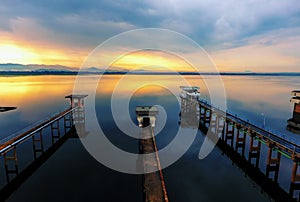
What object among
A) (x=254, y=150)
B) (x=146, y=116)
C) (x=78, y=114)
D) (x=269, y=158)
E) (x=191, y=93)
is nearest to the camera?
(x=269, y=158)

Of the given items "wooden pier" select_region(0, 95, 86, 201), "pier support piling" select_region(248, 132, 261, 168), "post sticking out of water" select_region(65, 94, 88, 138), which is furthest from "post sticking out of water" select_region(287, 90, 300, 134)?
"wooden pier" select_region(0, 95, 86, 201)

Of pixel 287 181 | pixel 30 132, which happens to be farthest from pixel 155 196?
pixel 30 132

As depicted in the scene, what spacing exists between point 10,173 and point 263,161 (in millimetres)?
44520

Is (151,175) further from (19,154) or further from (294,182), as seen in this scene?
(19,154)

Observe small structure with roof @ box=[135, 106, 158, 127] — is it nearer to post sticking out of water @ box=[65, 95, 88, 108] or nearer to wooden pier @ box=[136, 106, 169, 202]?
wooden pier @ box=[136, 106, 169, 202]

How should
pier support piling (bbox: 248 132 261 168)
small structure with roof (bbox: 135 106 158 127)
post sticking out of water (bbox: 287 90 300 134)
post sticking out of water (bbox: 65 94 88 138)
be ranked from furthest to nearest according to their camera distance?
post sticking out of water (bbox: 65 94 88 138) → small structure with roof (bbox: 135 106 158 127) → post sticking out of water (bbox: 287 90 300 134) → pier support piling (bbox: 248 132 261 168)

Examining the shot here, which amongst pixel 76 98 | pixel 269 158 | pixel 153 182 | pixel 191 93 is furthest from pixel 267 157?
pixel 76 98

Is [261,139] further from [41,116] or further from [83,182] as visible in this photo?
[41,116]

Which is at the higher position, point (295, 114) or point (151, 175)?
point (295, 114)

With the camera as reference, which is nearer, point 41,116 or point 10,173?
point 10,173

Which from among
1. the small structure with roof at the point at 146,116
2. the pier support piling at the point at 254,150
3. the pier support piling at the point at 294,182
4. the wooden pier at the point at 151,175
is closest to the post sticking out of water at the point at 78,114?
the small structure with roof at the point at 146,116

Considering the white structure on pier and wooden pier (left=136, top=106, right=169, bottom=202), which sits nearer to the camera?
wooden pier (left=136, top=106, right=169, bottom=202)

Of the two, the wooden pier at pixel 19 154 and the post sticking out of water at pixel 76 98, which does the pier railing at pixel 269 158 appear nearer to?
the wooden pier at pixel 19 154

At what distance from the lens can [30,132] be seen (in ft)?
110
